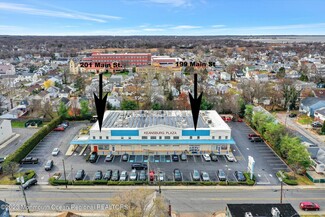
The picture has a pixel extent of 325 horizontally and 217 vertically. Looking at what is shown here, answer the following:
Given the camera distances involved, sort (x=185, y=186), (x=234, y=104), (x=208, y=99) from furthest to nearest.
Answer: (x=208, y=99) < (x=234, y=104) < (x=185, y=186)

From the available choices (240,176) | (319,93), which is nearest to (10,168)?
(240,176)

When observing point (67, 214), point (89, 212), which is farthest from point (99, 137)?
point (67, 214)

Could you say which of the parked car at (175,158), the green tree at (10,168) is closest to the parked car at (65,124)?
the green tree at (10,168)

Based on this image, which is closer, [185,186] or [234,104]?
[185,186]

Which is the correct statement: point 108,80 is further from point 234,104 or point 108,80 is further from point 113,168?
point 113,168

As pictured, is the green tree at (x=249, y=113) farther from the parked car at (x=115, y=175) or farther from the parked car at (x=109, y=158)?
the parked car at (x=115, y=175)

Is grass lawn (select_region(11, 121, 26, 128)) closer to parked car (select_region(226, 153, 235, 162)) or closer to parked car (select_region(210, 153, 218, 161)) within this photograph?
parked car (select_region(210, 153, 218, 161))
